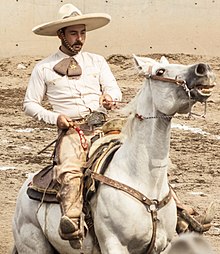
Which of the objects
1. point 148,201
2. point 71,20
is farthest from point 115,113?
point 148,201

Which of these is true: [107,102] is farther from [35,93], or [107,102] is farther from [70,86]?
[35,93]

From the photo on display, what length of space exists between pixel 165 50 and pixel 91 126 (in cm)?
1426

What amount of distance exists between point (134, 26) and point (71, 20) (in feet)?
47.2

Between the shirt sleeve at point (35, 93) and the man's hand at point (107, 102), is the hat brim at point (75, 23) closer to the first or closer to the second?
the shirt sleeve at point (35, 93)

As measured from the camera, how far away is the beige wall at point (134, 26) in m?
21.9

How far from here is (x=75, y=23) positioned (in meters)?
7.76

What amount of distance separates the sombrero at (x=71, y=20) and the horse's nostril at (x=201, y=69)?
144 centimetres

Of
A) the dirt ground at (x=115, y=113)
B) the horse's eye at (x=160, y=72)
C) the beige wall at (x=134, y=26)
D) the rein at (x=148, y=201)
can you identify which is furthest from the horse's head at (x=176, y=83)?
the beige wall at (x=134, y=26)

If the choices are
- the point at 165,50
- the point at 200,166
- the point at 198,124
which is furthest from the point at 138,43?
the point at 200,166

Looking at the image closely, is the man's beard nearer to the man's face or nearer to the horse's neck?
the man's face

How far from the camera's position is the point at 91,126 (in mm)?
7762

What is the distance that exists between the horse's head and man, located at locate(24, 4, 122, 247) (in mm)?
625

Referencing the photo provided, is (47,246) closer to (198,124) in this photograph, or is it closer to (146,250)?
(146,250)

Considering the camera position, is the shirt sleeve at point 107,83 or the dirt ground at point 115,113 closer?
the shirt sleeve at point 107,83
